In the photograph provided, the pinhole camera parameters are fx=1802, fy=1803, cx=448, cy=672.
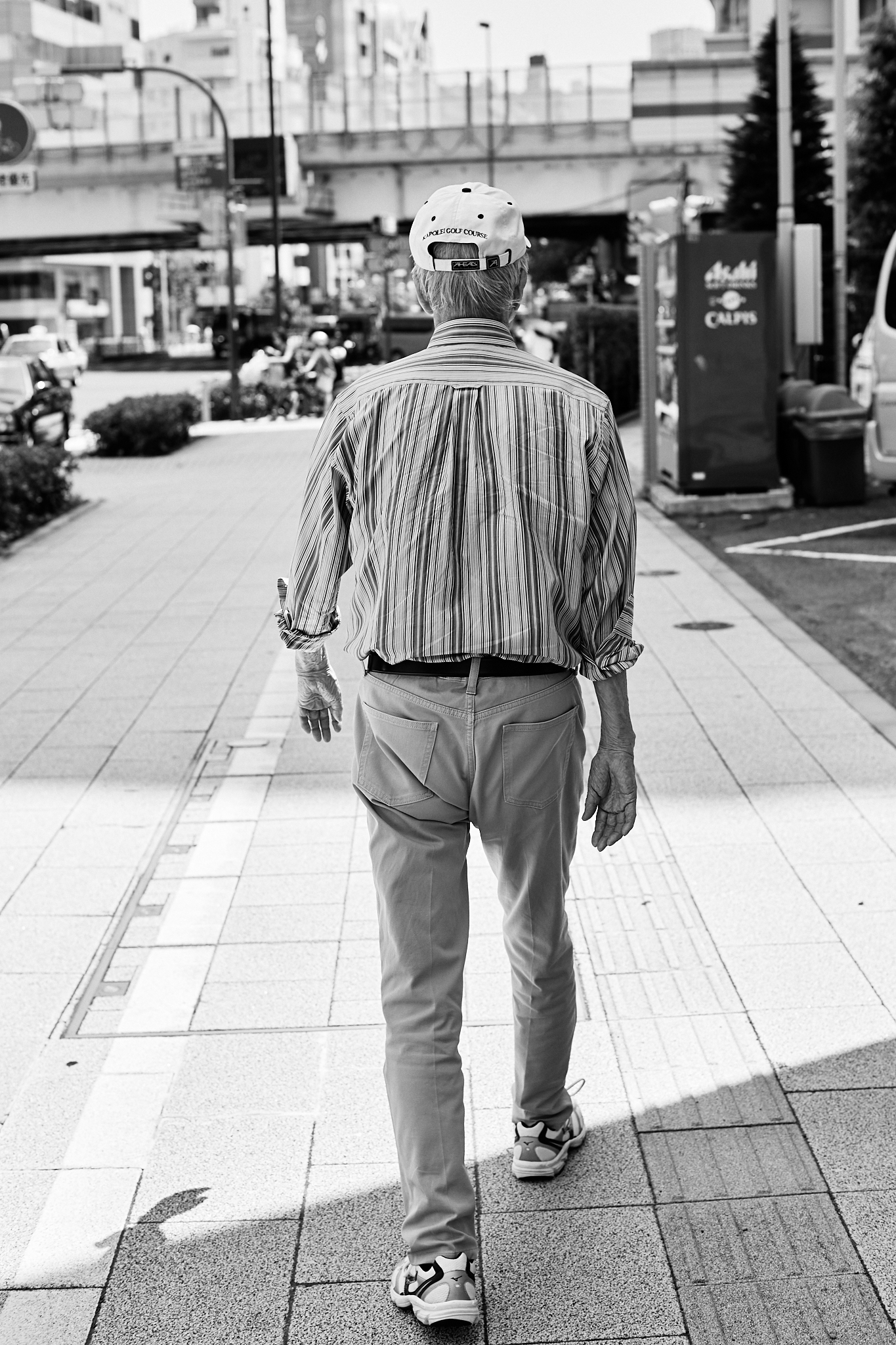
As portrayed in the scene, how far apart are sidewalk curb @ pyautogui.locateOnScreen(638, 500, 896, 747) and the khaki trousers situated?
443 centimetres

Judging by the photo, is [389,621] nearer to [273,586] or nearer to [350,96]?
[273,586]

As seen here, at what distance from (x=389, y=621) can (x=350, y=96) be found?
52.1 m

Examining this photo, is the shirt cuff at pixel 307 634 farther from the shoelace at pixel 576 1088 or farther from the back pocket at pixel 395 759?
the shoelace at pixel 576 1088

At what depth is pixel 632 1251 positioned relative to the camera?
326 cm

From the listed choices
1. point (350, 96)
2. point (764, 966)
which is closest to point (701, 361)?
point (764, 966)

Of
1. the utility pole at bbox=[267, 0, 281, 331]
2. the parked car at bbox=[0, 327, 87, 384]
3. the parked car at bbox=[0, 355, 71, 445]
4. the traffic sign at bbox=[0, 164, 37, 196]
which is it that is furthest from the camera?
the parked car at bbox=[0, 327, 87, 384]

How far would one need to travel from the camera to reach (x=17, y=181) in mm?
18344

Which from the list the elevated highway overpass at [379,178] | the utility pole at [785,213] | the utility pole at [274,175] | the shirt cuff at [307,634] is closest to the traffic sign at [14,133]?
the utility pole at [785,213]

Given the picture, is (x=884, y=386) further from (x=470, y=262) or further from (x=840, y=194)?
(x=840, y=194)

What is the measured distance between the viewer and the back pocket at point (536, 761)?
9.80ft

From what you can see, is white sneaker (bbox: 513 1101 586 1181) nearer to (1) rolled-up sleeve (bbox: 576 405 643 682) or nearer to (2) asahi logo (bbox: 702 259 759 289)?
(1) rolled-up sleeve (bbox: 576 405 643 682)

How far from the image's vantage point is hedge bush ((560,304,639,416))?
25859mm

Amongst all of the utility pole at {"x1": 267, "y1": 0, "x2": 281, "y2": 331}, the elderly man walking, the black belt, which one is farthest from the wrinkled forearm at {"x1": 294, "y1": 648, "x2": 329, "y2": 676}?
the utility pole at {"x1": 267, "y1": 0, "x2": 281, "y2": 331}

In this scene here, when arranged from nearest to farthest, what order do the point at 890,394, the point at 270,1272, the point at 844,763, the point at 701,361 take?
the point at 270,1272 → the point at 844,763 → the point at 890,394 → the point at 701,361
